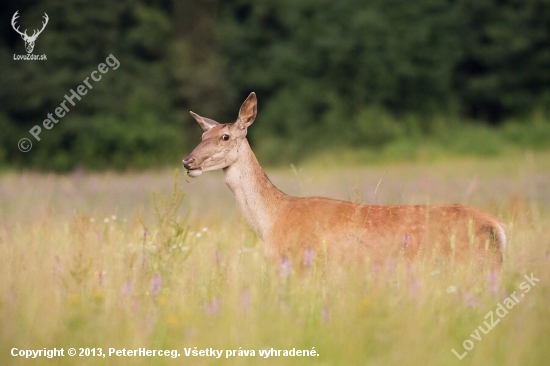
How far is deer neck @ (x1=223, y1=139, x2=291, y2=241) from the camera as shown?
214 inches

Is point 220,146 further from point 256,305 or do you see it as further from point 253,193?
point 256,305

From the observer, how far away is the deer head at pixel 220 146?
5.39m

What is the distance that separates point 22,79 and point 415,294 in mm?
19569

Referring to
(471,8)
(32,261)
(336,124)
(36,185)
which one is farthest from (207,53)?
(32,261)

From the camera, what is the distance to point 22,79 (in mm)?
21547

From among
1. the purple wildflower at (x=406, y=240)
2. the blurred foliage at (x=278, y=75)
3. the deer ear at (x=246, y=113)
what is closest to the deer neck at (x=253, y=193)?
the deer ear at (x=246, y=113)

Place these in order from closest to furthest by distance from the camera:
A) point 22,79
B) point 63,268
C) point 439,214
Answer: point 63,268, point 439,214, point 22,79

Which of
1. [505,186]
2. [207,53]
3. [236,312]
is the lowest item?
[236,312]

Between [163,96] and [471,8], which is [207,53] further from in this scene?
[471,8]

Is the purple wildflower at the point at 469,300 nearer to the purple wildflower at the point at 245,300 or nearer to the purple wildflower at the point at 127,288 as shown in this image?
the purple wildflower at the point at 245,300

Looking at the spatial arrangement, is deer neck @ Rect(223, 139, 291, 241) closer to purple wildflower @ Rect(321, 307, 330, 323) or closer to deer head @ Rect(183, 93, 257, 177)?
deer head @ Rect(183, 93, 257, 177)

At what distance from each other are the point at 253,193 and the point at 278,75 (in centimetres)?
2000

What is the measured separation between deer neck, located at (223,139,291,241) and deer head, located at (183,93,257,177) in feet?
0.21

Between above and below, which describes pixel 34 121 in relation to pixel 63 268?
above
